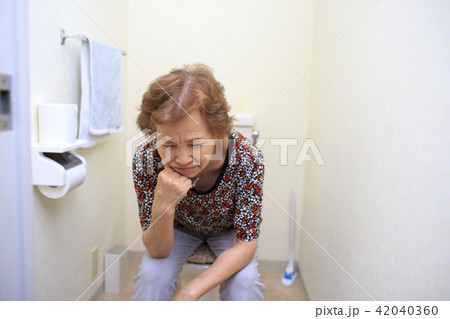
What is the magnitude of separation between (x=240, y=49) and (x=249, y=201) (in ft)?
3.45

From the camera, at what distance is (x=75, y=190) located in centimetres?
136

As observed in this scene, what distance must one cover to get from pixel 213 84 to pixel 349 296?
793mm

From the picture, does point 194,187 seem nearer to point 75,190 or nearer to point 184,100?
point 184,100

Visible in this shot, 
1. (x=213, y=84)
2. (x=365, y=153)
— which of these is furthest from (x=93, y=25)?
(x=365, y=153)

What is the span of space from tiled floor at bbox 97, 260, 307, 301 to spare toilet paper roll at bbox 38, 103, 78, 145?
913 mm

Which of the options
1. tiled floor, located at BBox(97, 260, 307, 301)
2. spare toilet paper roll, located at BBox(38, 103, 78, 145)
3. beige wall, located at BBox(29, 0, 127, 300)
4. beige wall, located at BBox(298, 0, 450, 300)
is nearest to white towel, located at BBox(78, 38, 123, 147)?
beige wall, located at BBox(29, 0, 127, 300)

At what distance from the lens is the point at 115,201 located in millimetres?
1837

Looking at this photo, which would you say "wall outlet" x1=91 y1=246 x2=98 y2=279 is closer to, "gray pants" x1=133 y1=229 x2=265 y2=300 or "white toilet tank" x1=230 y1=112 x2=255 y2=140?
"gray pants" x1=133 y1=229 x2=265 y2=300

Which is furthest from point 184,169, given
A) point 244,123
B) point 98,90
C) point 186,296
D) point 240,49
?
point 240,49

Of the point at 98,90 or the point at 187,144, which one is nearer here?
the point at 187,144

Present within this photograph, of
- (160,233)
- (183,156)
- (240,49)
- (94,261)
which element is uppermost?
(240,49)

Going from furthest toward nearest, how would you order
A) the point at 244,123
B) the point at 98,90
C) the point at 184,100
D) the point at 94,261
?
the point at 244,123 → the point at 94,261 → the point at 98,90 → the point at 184,100

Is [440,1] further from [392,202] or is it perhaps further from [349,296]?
[349,296]

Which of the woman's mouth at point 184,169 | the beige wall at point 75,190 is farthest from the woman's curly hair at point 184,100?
the beige wall at point 75,190
